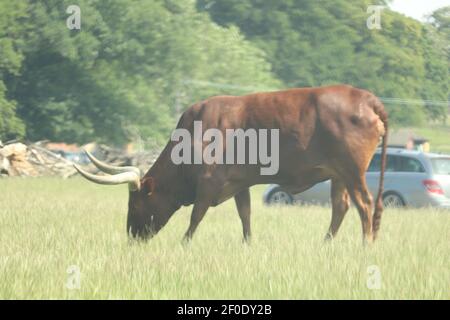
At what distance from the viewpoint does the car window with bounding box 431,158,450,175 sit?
18.2 metres

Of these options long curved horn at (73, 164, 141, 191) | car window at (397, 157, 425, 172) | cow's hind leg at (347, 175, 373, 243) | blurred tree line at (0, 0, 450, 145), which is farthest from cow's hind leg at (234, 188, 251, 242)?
blurred tree line at (0, 0, 450, 145)

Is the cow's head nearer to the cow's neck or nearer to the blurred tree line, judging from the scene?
the cow's neck

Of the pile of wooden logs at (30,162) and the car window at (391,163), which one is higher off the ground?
the pile of wooden logs at (30,162)

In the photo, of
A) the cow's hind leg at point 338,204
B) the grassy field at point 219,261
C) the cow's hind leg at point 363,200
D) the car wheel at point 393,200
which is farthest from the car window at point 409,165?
the cow's hind leg at point 363,200

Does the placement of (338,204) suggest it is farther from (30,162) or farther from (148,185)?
(30,162)

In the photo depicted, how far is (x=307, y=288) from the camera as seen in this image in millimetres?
6457

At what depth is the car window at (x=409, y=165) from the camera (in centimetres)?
1853

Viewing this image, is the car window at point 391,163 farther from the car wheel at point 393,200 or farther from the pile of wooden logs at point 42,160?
the pile of wooden logs at point 42,160

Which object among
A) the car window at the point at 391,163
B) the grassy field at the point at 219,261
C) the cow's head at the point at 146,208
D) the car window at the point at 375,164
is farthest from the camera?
the car window at the point at 375,164

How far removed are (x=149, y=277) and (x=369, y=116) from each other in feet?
12.8

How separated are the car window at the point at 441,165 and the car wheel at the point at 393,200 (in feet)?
3.28
